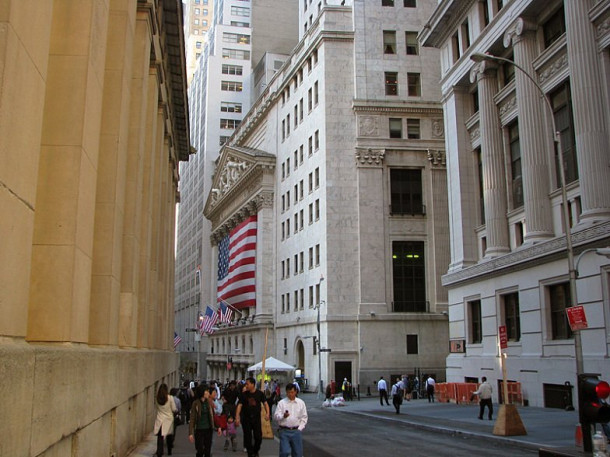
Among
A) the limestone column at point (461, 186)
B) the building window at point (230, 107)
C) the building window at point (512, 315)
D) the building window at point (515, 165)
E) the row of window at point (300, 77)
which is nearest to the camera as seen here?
the building window at point (512, 315)

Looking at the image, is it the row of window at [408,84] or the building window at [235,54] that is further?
the building window at [235,54]

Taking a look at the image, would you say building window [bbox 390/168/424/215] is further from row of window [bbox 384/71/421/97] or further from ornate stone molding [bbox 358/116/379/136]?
row of window [bbox 384/71/421/97]

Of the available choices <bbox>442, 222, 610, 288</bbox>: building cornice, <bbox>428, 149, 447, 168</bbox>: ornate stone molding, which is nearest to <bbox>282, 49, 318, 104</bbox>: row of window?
<bbox>428, 149, 447, 168</bbox>: ornate stone molding

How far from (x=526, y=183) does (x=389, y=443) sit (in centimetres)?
1691

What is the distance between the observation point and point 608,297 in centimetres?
2567

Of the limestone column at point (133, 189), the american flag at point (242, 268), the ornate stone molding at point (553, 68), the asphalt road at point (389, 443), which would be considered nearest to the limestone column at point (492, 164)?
the ornate stone molding at point (553, 68)

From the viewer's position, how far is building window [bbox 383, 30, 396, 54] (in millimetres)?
62125

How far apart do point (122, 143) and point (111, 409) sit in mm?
5406

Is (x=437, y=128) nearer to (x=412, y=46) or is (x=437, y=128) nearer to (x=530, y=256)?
(x=412, y=46)

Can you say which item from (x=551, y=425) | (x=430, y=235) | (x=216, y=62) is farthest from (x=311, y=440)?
(x=216, y=62)

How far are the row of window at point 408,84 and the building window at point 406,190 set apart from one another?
24.2ft

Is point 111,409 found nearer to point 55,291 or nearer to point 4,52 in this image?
point 55,291

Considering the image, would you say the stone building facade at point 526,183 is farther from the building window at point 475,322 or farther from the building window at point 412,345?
the building window at point 412,345

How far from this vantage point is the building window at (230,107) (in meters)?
119
